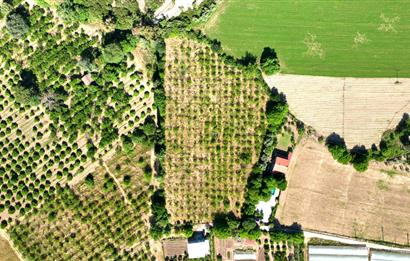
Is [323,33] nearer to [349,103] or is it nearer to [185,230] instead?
[349,103]

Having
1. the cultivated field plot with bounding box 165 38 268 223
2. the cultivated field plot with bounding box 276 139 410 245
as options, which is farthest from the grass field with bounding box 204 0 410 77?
the cultivated field plot with bounding box 276 139 410 245

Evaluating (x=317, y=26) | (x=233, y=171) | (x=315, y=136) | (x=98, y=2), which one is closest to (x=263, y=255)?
(x=233, y=171)

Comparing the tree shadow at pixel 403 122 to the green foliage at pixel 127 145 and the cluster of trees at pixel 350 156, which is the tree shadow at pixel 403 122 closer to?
the cluster of trees at pixel 350 156

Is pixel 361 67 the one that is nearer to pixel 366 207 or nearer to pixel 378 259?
pixel 366 207

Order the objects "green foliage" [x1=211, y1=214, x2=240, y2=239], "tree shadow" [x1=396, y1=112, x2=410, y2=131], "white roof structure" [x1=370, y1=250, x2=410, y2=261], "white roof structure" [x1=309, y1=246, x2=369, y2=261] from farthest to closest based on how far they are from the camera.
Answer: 1. "tree shadow" [x1=396, y1=112, x2=410, y2=131]
2. "white roof structure" [x1=309, y1=246, x2=369, y2=261]
3. "green foliage" [x1=211, y1=214, x2=240, y2=239]
4. "white roof structure" [x1=370, y1=250, x2=410, y2=261]

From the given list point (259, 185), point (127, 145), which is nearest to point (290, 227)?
point (259, 185)

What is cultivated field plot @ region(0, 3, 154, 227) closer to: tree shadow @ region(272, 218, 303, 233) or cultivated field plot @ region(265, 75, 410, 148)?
cultivated field plot @ region(265, 75, 410, 148)
